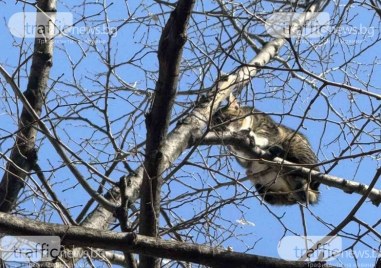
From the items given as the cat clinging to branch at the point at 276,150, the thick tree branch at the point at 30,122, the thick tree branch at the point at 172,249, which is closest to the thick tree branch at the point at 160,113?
the thick tree branch at the point at 172,249

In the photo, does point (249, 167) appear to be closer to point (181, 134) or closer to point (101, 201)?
point (181, 134)

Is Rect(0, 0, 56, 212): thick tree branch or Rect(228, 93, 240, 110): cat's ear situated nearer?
Rect(0, 0, 56, 212): thick tree branch

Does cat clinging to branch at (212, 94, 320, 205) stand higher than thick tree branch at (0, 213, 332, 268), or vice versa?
cat clinging to branch at (212, 94, 320, 205)

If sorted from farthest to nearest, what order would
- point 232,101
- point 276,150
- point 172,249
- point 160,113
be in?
point 276,150 → point 232,101 → point 160,113 → point 172,249

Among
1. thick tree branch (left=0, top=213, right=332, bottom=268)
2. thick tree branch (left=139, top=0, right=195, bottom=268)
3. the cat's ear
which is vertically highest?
the cat's ear

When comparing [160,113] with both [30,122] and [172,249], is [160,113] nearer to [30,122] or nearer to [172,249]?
[172,249]

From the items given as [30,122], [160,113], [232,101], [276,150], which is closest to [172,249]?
[160,113]

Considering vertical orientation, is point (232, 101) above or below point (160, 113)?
above

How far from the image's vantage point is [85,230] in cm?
267

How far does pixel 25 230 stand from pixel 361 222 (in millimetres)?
1403

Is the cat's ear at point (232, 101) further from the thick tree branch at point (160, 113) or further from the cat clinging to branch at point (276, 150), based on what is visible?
the thick tree branch at point (160, 113)

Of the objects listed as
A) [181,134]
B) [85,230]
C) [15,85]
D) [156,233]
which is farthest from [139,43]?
[85,230]

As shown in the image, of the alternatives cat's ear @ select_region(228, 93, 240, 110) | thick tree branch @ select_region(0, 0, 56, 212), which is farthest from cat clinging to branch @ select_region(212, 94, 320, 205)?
thick tree branch @ select_region(0, 0, 56, 212)

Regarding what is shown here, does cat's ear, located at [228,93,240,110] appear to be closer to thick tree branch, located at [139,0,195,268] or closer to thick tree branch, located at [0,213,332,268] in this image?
thick tree branch, located at [139,0,195,268]
